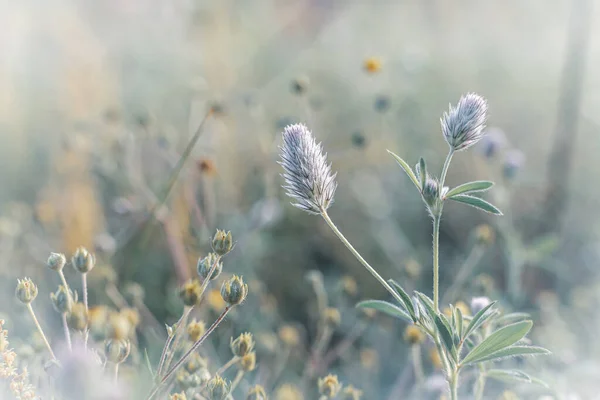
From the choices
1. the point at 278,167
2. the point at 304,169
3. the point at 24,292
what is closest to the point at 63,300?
the point at 24,292

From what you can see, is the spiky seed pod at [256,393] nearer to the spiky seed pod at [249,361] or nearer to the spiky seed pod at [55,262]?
the spiky seed pod at [249,361]

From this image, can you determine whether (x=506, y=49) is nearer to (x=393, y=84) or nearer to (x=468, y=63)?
(x=468, y=63)

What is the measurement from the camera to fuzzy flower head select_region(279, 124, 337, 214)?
65 cm

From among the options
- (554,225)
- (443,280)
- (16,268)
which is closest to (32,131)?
(16,268)

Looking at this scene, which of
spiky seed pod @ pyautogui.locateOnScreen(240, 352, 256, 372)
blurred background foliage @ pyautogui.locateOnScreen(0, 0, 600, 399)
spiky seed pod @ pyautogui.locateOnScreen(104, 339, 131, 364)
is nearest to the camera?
spiky seed pod @ pyautogui.locateOnScreen(104, 339, 131, 364)

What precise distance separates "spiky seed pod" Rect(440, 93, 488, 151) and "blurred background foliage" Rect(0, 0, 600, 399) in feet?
1.60

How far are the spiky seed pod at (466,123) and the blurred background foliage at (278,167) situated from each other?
487 millimetres

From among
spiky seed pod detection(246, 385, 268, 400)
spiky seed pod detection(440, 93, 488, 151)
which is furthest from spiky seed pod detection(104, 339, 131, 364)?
spiky seed pod detection(440, 93, 488, 151)

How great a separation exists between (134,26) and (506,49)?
1.83 m

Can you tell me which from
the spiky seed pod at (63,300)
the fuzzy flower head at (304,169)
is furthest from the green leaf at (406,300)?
the spiky seed pod at (63,300)

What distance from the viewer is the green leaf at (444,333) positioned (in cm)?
62

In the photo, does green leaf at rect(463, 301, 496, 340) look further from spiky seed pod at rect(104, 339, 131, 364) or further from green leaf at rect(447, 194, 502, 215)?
spiky seed pod at rect(104, 339, 131, 364)

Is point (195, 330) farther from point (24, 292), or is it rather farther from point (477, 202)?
point (477, 202)

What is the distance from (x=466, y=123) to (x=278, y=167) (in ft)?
3.74
